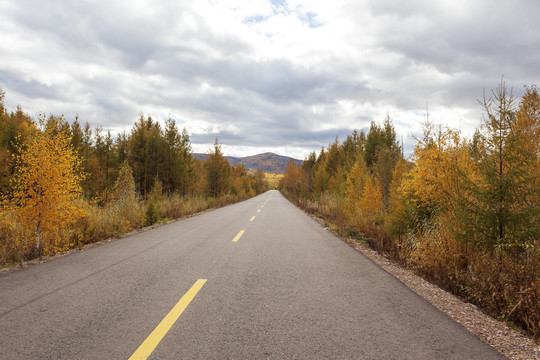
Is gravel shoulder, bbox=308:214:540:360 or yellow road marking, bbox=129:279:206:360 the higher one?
yellow road marking, bbox=129:279:206:360

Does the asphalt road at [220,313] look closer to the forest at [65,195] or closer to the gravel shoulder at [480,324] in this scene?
the gravel shoulder at [480,324]

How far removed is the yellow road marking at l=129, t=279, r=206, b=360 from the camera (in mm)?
2665

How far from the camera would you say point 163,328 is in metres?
3.15

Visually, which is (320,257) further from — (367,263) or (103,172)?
(103,172)

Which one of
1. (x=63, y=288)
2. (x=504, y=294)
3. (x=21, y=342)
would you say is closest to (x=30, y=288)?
(x=63, y=288)

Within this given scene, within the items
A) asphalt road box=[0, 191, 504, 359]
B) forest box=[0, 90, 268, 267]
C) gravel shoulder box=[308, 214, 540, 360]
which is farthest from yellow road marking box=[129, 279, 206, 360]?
forest box=[0, 90, 268, 267]

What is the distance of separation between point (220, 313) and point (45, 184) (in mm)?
6120

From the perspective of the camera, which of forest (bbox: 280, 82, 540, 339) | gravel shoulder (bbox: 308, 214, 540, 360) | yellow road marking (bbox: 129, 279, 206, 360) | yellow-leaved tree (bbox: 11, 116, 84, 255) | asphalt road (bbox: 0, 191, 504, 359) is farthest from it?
yellow-leaved tree (bbox: 11, 116, 84, 255)

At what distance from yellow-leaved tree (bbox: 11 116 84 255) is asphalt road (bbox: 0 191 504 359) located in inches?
54.1

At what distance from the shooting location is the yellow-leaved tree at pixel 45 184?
676 centimetres

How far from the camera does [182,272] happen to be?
5.38 meters

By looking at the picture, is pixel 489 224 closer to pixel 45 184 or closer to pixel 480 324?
pixel 480 324

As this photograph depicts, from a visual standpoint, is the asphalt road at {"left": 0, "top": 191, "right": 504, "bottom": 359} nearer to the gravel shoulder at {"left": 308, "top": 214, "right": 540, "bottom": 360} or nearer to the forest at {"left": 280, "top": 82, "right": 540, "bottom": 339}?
the gravel shoulder at {"left": 308, "top": 214, "right": 540, "bottom": 360}

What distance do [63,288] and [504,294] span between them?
6.57m
